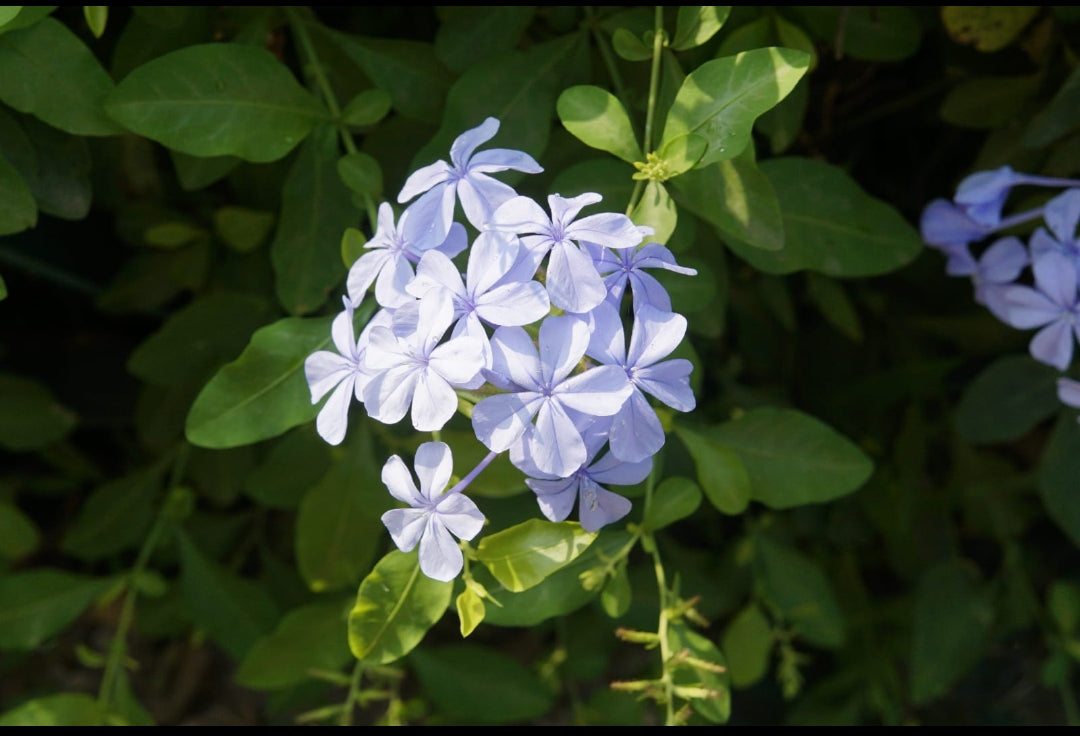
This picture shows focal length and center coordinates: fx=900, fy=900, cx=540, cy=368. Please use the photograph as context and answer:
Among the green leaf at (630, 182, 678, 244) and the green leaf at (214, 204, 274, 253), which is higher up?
the green leaf at (630, 182, 678, 244)

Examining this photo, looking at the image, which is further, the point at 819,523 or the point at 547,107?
the point at 819,523

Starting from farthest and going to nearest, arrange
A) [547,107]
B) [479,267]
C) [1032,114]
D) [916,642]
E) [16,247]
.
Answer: [916,642]
[16,247]
[1032,114]
[547,107]
[479,267]

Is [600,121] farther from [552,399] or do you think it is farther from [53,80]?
[53,80]

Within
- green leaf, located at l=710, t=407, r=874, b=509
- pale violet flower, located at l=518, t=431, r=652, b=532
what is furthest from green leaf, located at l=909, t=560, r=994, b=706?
pale violet flower, located at l=518, t=431, r=652, b=532

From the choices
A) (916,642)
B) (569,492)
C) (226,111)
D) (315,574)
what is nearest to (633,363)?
(569,492)

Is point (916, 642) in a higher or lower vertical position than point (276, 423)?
lower

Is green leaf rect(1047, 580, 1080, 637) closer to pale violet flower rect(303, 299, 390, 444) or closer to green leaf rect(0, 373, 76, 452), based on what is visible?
pale violet flower rect(303, 299, 390, 444)

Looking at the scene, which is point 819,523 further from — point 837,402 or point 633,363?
point 633,363
